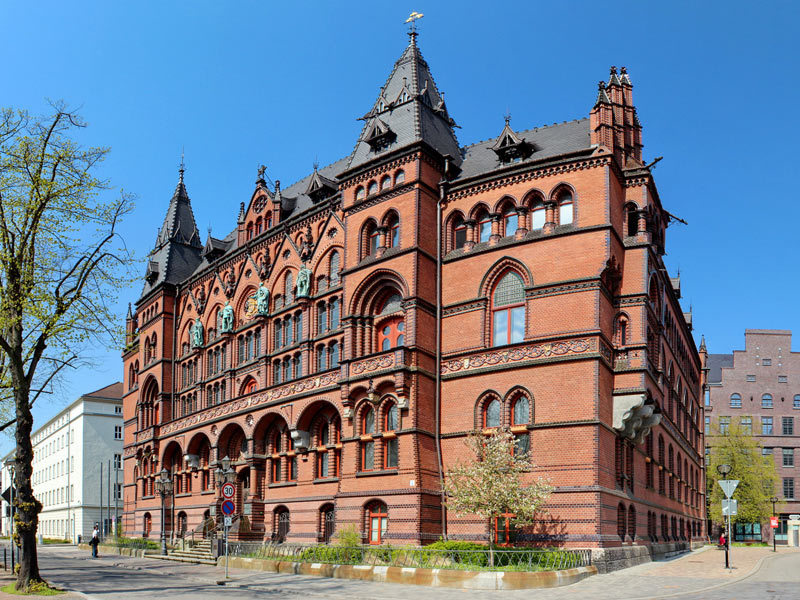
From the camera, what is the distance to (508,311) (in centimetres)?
3122

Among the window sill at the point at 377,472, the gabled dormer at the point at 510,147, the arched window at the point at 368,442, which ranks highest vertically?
the gabled dormer at the point at 510,147

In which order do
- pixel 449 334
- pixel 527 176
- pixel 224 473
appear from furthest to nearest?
pixel 224 473 < pixel 449 334 < pixel 527 176

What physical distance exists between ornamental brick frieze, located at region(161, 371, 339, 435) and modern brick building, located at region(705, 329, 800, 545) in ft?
188

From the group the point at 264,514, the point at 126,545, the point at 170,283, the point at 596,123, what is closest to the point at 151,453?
the point at 126,545

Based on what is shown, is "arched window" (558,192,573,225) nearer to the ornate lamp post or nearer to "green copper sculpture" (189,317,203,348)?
the ornate lamp post

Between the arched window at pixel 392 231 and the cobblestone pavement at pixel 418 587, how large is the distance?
1359 cm

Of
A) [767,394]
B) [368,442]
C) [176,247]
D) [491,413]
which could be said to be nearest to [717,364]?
[767,394]

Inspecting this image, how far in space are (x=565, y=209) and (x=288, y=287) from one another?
52.3 ft

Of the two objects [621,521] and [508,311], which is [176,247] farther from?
[621,521]

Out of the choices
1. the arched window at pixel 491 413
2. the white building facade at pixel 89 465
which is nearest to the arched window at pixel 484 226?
the arched window at pixel 491 413

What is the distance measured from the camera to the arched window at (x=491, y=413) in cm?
3055

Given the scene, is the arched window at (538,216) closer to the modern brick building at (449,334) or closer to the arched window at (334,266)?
the modern brick building at (449,334)

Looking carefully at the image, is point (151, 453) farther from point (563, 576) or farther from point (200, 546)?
point (563, 576)

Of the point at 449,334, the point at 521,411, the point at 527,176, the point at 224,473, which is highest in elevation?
the point at 527,176
